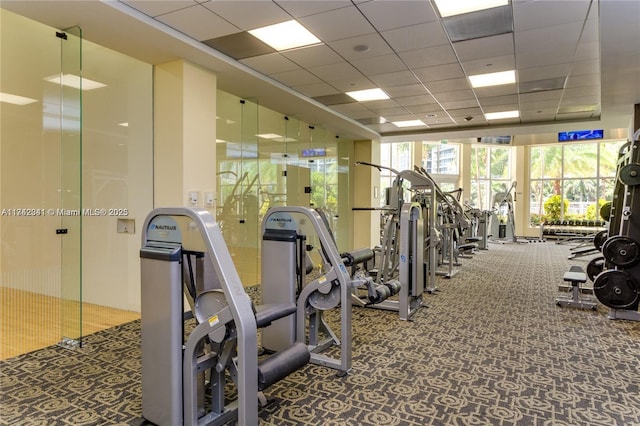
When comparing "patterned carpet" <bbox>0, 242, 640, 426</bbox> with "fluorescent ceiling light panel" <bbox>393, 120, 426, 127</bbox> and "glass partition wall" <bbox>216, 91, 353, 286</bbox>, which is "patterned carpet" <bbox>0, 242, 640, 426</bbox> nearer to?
"glass partition wall" <bbox>216, 91, 353, 286</bbox>

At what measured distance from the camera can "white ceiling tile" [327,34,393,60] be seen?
4.12 metres

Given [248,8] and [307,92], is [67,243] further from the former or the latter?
[307,92]

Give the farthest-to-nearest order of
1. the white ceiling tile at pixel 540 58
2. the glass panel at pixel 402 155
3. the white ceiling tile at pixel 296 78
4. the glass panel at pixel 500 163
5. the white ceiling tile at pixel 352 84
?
Result: 1. the glass panel at pixel 500 163
2. the glass panel at pixel 402 155
3. the white ceiling tile at pixel 352 84
4. the white ceiling tile at pixel 296 78
5. the white ceiling tile at pixel 540 58

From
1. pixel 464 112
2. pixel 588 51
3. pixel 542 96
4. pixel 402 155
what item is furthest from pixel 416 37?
pixel 402 155

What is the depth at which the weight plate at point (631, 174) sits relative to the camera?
434 cm

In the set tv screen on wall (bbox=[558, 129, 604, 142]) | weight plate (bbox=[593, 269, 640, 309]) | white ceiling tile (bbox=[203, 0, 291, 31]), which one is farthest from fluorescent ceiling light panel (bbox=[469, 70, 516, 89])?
tv screen on wall (bbox=[558, 129, 604, 142])

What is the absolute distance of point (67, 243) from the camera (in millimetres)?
3824

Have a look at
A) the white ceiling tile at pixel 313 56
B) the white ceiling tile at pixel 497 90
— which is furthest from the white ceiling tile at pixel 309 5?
the white ceiling tile at pixel 497 90

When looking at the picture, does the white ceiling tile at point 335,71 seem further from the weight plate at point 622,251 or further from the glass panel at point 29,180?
the weight plate at point 622,251

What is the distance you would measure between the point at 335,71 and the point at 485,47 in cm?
182

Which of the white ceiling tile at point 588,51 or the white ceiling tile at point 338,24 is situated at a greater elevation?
the white ceiling tile at point 588,51

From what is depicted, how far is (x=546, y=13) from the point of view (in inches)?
140

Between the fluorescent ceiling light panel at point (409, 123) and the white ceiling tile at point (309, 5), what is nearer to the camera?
the white ceiling tile at point (309, 5)

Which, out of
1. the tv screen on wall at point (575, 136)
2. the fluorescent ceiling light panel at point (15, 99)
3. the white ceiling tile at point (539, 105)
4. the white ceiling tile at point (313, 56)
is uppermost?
the tv screen on wall at point (575, 136)
